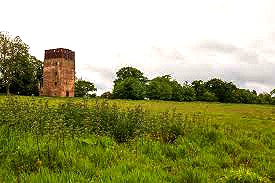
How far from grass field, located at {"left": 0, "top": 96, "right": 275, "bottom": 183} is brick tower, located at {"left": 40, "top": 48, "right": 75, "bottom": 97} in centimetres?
7596

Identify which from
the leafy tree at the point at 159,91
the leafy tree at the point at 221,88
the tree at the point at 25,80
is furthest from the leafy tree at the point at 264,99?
the tree at the point at 25,80

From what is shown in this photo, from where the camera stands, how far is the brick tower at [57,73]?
288ft

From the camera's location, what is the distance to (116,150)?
10.1m

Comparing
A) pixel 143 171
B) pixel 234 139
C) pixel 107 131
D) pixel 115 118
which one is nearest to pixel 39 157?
pixel 143 171

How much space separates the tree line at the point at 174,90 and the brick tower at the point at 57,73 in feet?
34.8

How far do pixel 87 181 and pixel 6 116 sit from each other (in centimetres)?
481

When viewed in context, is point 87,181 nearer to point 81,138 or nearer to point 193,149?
point 81,138

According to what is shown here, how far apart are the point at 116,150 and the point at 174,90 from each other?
90.0m

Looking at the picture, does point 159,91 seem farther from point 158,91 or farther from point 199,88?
point 199,88

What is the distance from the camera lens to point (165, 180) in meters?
7.97

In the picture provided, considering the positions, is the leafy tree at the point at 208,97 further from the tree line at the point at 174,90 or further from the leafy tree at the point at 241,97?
the leafy tree at the point at 241,97

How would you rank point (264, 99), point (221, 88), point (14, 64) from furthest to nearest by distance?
point (264, 99) < point (221, 88) < point (14, 64)

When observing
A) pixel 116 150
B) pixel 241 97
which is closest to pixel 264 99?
pixel 241 97

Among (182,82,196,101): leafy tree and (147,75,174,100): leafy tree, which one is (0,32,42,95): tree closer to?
(147,75,174,100): leafy tree
